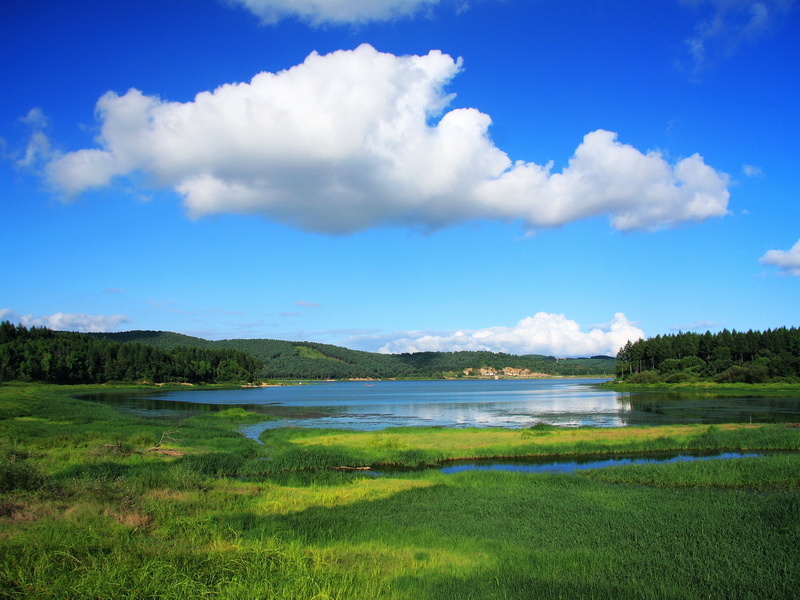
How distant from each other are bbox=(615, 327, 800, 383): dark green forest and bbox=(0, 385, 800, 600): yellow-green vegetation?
101292 millimetres

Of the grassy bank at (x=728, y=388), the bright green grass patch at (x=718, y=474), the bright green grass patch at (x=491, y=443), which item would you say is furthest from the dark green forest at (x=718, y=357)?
the bright green grass patch at (x=718, y=474)

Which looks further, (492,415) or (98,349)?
(98,349)

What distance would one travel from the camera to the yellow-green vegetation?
33.8 feet

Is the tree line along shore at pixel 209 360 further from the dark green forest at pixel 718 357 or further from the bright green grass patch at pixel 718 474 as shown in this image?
the bright green grass patch at pixel 718 474

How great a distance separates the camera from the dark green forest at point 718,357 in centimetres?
10862

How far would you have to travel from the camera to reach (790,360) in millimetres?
107000

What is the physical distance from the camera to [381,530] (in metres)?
15.3

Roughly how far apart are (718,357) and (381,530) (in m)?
135

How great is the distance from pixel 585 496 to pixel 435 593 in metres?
11.6

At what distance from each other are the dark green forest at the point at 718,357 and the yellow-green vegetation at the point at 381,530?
10129cm

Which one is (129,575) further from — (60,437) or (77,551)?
(60,437)

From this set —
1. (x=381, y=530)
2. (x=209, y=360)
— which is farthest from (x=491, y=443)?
(x=209, y=360)

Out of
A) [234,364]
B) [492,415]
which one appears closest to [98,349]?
[234,364]

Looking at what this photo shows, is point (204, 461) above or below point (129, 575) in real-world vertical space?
below
